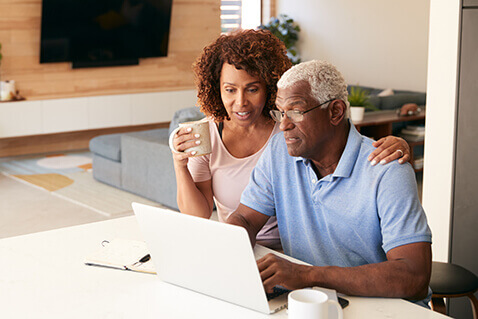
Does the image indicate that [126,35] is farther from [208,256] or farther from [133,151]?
[208,256]

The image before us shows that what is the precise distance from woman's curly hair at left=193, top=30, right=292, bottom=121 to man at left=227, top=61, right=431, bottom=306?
0.21 meters

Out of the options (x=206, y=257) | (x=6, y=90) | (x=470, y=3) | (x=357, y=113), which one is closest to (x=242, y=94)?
(x=206, y=257)

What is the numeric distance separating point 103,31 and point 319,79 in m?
5.86

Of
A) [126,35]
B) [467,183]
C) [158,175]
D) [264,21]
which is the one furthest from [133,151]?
[264,21]

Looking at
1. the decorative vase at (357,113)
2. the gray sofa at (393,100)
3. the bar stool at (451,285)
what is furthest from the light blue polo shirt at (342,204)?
the gray sofa at (393,100)

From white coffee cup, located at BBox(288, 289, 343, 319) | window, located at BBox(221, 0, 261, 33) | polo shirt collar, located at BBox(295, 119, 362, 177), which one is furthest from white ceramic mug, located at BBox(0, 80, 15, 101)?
white coffee cup, located at BBox(288, 289, 343, 319)

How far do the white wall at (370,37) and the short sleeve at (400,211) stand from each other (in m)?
6.01

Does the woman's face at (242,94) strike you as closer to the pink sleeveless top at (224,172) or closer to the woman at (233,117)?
the woman at (233,117)

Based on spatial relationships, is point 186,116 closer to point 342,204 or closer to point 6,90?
point 6,90

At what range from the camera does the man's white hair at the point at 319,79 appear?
1623mm

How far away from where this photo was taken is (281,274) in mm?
1387

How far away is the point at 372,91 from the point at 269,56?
19.2ft

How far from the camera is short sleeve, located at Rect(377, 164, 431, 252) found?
1452 millimetres

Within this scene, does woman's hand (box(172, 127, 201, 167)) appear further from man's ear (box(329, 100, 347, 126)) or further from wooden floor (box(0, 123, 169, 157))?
wooden floor (box(0, 123, 169, 157))
